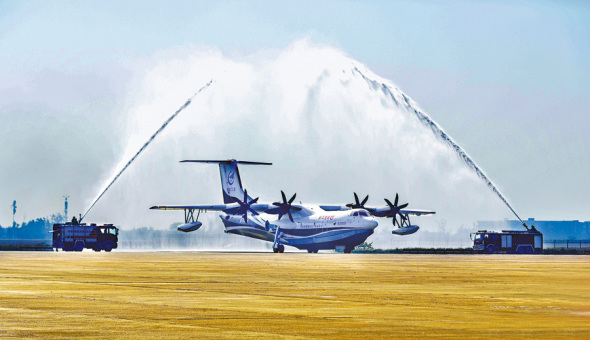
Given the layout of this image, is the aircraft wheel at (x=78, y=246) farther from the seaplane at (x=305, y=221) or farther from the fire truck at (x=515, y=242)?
the fire truck at (x=515, y=242)

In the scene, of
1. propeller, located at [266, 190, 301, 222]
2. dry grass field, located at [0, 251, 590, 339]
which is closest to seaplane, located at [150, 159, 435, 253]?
propeller, located at [266, 190, 301, 222]

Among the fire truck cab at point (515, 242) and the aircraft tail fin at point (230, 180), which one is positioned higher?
the aircraft tail fin at point (230, 180)

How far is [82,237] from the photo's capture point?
4018 inches

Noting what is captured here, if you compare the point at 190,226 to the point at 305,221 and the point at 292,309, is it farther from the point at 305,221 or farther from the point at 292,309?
the point at 292,309

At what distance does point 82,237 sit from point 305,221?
82.9 ft

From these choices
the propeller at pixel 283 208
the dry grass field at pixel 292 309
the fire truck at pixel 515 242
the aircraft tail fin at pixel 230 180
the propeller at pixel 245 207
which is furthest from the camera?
the aircraft tail fin at pixel 230 180

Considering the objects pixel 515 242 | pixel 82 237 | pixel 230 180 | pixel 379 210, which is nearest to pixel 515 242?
pixel 515 242

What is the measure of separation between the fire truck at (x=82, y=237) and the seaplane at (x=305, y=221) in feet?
22.4

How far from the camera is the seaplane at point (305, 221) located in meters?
93.0

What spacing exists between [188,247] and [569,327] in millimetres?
118655

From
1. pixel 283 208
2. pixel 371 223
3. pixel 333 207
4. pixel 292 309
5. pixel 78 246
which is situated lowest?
pixel 78 246

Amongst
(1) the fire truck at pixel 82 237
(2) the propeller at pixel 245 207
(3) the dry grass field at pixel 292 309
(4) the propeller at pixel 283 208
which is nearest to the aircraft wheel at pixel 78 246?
(1) the fire truck at pixel 82 237

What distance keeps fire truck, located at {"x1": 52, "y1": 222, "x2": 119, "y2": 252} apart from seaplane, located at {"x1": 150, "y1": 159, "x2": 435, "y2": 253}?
6842mm

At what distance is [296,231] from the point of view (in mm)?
98688
